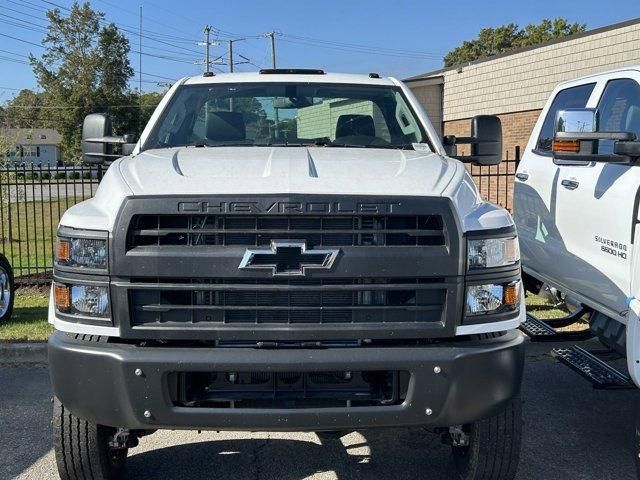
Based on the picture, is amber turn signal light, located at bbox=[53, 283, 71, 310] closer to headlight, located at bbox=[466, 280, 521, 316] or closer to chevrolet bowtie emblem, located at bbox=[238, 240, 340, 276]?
chevrolet bowtie emblem, located at bbox=[238, 240, 340, 276]

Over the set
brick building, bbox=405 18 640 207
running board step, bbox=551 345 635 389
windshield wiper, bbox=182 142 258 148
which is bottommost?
running board step, bbox=551 345 635 389

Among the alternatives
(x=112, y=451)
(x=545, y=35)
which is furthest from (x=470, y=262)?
(x=545, y=35)

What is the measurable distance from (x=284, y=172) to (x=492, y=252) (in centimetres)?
101

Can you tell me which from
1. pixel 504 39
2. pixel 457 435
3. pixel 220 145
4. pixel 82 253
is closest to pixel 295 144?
pixel 220 145

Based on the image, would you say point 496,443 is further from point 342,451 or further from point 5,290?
point 5,290

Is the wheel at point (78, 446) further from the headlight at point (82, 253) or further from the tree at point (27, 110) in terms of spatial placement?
the tree at point (27, 110)

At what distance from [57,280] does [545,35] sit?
55964 millimetres

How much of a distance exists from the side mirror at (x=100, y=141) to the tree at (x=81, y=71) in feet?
196

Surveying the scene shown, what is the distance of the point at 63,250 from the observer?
2992 millimetres

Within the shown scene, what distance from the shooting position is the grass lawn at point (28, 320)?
633 cm

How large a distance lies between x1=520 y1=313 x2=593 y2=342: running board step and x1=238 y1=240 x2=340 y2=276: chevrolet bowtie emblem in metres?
2.41

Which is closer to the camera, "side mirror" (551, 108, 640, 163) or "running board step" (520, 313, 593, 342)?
"side mirror" (551, 108, 640, 163)

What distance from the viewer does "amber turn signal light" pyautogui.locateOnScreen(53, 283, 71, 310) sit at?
298 cm

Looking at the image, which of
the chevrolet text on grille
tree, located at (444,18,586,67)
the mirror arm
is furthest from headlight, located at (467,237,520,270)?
tree, located at (444,18,586,67)
